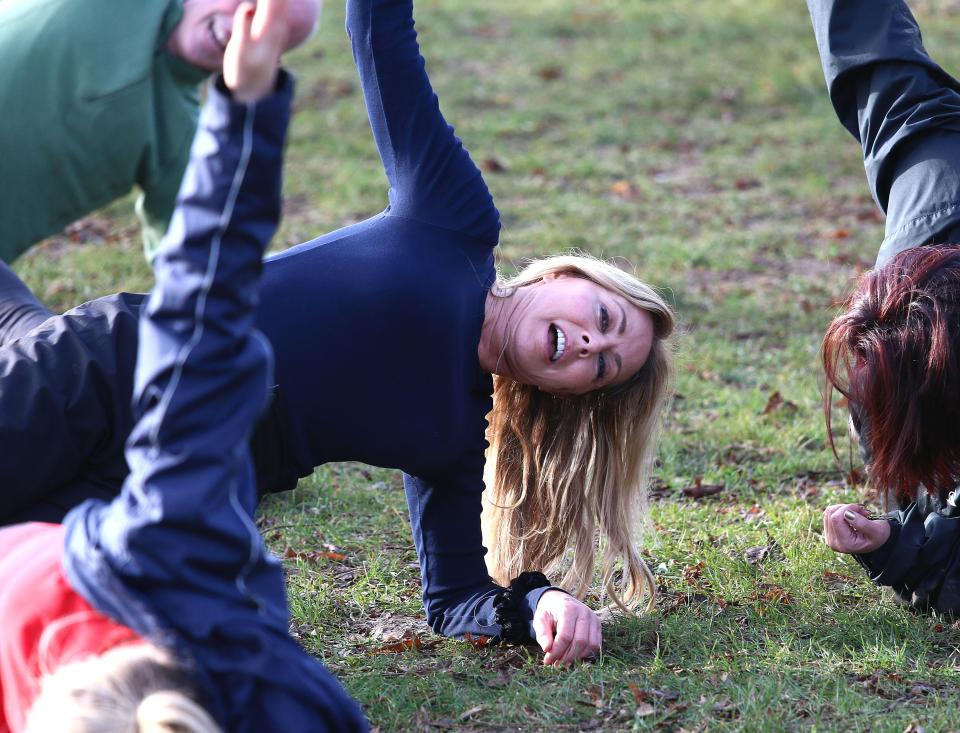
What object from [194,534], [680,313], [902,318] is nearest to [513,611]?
[902,318]

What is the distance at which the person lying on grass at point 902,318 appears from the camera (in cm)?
313

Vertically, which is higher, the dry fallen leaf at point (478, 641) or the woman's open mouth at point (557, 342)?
the woman's open mouth at point (557, 342)

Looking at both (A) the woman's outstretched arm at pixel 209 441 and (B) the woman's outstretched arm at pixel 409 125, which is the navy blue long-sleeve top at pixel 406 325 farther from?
(A) the woman's outstretched arm at pixel 209 441

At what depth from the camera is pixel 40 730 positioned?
192 cm

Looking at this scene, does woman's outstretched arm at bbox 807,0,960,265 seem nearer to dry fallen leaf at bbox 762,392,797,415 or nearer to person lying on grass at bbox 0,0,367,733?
dry fallen leaf at bbox 762,392,797,415

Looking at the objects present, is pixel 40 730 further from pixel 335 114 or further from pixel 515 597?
pixel 335 114

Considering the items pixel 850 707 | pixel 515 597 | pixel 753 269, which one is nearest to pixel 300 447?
pixel 515 597

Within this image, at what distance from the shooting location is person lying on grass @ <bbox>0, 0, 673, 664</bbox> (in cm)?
301

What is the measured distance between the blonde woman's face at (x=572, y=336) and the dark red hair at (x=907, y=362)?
0.56 m

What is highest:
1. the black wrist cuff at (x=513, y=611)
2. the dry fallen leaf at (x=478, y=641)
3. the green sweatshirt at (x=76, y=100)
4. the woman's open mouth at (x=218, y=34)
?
the woman's open mouth at (x=218, y=34)

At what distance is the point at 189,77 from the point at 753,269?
12.3ft

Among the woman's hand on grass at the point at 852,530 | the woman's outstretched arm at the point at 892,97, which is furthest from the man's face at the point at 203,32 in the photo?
the woman's hand on grass at the point at 852,530

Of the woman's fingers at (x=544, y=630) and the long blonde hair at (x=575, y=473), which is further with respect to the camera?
the long blonde hair at (x=575, y=473)

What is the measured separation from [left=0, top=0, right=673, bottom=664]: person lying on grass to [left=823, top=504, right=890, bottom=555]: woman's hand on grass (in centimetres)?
54
